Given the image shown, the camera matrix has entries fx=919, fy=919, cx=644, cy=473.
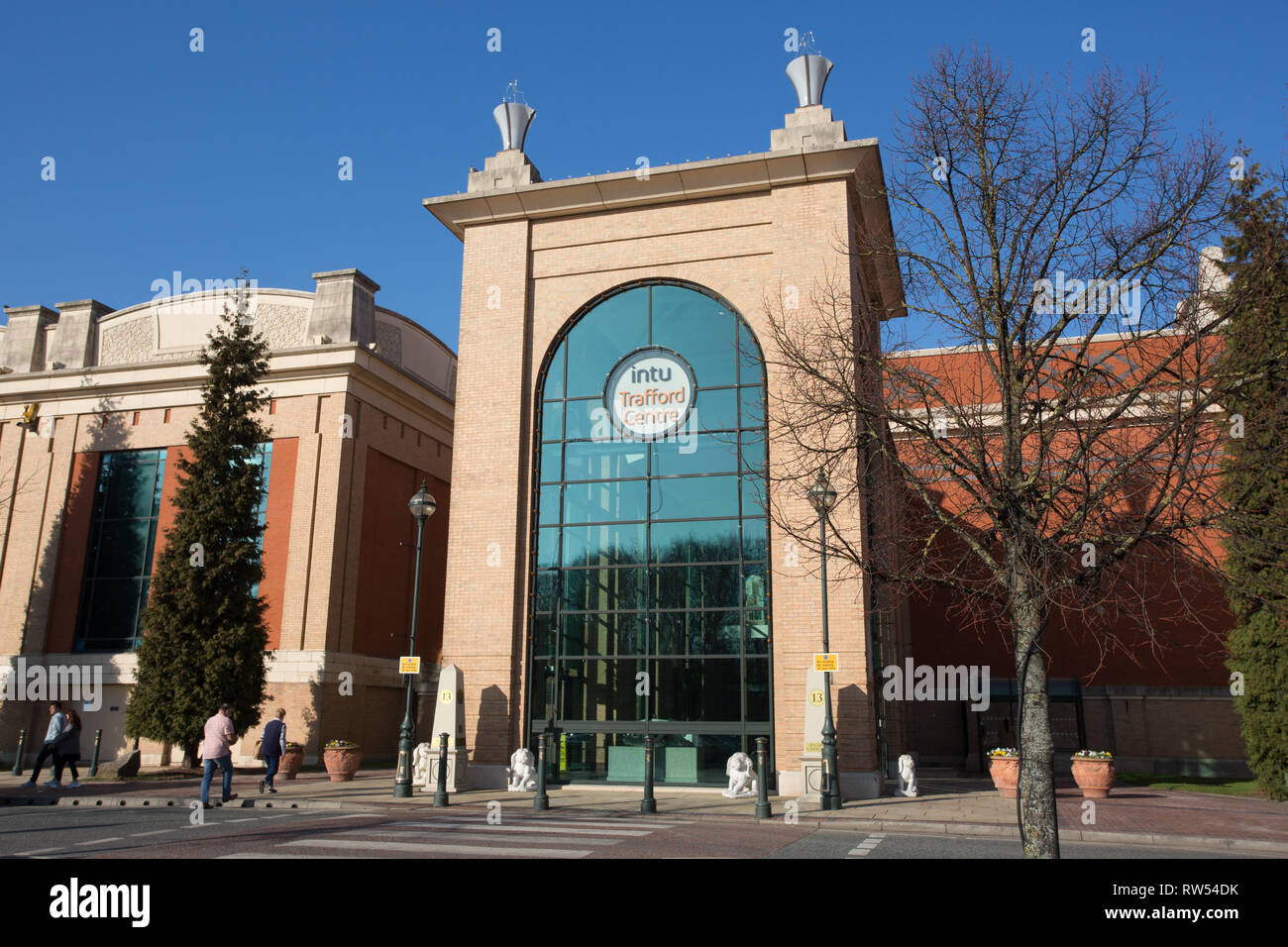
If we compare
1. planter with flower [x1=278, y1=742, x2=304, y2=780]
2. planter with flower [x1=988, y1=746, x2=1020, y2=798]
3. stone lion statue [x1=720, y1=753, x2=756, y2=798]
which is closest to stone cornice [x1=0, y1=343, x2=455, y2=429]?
planter with flower [x1=278, y1=742, x2=304, y2=780]

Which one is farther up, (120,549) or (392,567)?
(120,549)

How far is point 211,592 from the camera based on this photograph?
25344mm

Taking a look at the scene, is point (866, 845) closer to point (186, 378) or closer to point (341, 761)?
point (341, 761)

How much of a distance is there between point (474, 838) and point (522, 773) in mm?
8366

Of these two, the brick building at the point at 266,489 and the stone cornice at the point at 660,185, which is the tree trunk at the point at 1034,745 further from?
the brick building at the point at 266,489

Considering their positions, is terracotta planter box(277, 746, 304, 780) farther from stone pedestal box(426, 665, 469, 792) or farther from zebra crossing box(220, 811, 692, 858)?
zebra crossing box(220, 811, 692, 858)

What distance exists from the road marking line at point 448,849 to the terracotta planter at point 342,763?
35.4ft

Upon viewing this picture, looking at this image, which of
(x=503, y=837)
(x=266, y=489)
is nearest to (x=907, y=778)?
(x=503, y=837)
